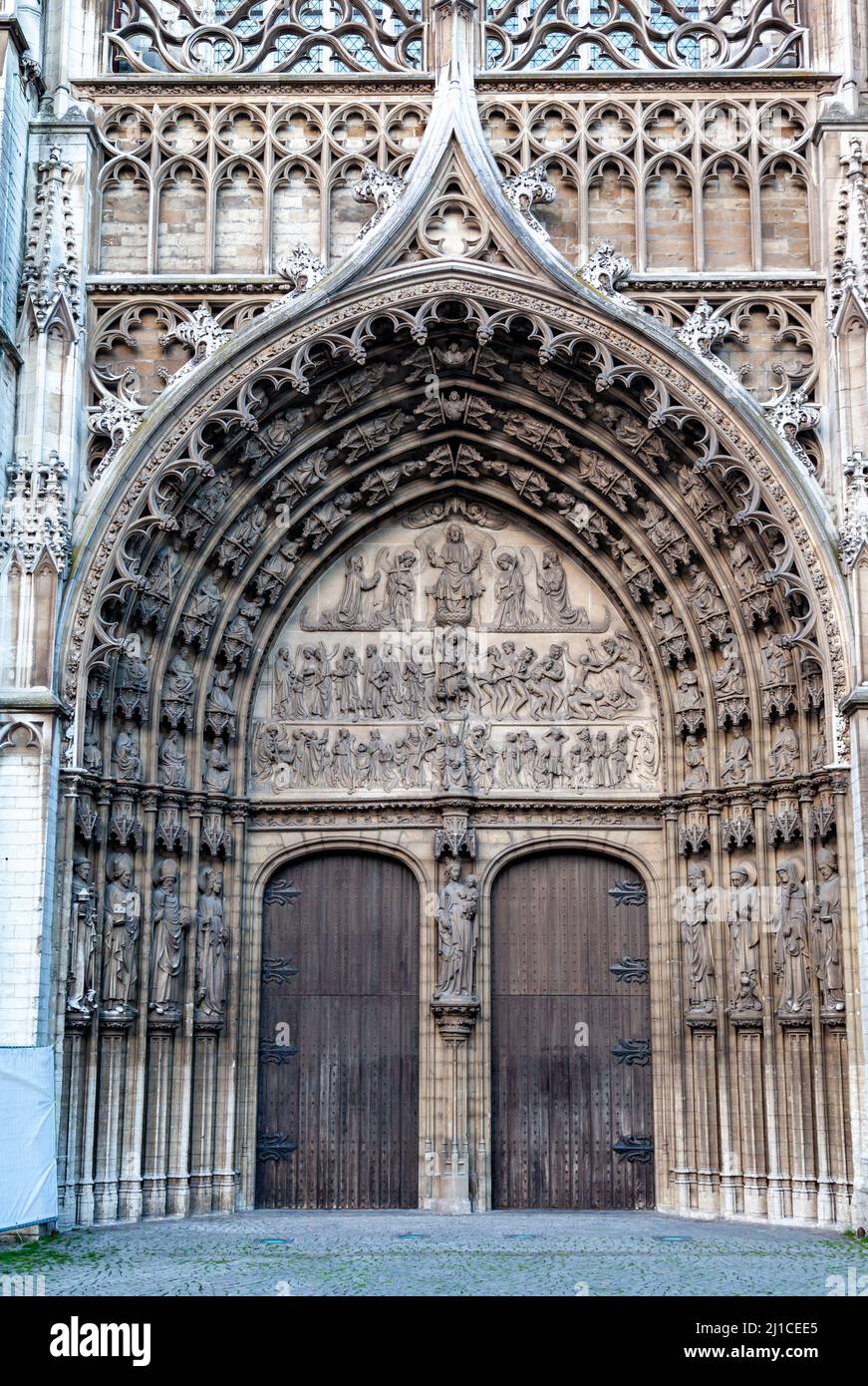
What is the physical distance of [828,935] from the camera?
15883 millimetres

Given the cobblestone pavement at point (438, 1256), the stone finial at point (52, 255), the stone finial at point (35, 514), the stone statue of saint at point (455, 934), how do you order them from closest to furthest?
the cobblestone pavement at point (438, 1256)
the stone finial at point (35, 514)
the stone finial at point (52, 255)
the stone statue of saint at point (455, 934)

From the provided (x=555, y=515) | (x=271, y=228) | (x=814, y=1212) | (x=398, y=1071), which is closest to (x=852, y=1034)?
(x=814, y=1212)

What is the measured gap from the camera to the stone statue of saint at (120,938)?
16.1 metres

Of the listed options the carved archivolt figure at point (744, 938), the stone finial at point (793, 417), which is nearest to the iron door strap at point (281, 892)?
the carved archivolt figure at point (744, 938)

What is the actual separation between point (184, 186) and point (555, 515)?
4920 millimetres

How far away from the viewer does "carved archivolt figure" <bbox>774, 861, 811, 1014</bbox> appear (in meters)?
16.2

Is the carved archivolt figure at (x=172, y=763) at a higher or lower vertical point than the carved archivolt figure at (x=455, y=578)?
lower

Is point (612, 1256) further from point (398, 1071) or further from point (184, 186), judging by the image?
point (184, 186)

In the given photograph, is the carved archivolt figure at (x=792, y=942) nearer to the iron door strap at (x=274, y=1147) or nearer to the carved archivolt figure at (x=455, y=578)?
the carved archivolt figure at (x=455, y=578)

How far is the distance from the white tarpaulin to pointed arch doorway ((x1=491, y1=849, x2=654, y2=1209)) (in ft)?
15.8

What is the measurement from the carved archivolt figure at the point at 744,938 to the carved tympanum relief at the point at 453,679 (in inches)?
61.8

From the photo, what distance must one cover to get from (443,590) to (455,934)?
141 inches

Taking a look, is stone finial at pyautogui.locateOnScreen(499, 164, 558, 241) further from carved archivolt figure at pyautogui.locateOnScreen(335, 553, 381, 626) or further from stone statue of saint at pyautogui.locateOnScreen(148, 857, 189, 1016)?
stone statue of saint at pyautogui.locateOnScreen(148, 857, 189, 1016)

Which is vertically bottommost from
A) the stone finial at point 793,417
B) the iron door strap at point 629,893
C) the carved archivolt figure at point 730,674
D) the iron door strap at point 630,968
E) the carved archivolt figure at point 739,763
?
the iron door strap at point 630,968
